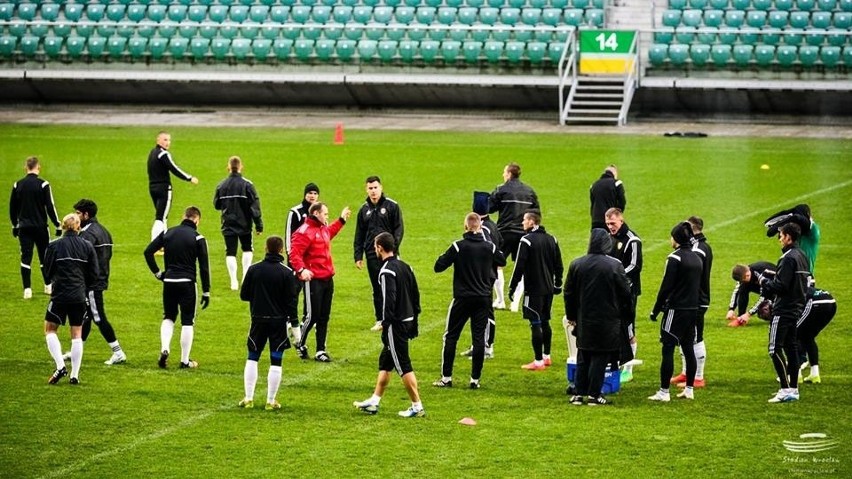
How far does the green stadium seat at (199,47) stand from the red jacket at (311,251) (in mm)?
28145

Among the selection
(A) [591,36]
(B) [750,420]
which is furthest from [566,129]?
(B) [750,420]

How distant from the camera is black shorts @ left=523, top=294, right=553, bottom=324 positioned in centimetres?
1611

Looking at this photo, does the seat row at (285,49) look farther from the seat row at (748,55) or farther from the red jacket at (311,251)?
the red jacket at (311,251)

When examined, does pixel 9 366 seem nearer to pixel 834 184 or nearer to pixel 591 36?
pixel 834 184

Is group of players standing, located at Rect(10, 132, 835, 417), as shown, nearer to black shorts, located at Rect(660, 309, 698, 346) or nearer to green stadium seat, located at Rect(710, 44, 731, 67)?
black shorts, located at Rect(660, 309, 698, 346)

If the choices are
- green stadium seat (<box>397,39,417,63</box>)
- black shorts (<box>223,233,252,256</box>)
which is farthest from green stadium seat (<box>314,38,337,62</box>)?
black shorts (<box>223,233,252,256</box>)

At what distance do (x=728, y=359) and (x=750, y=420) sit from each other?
279 cm

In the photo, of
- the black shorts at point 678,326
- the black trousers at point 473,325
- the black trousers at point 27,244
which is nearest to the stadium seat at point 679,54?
the black trousers at point 27,244

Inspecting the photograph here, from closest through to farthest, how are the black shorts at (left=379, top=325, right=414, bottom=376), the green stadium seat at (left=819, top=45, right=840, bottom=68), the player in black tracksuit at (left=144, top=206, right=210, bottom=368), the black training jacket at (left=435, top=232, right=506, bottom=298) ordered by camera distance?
1. the black shorts at (left=379, top=325, right=414, bottom=376)
2. the black training jacket at (left=435, top=232, right=506, bottom=298)
3. the player in black tracksuit at (left=144, top=206, right=210, bottom=368)
4. the green stadium seat at (left=819, top=45, right=840, bottom=68)

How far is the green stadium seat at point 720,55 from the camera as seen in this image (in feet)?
130

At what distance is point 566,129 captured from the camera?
125ft

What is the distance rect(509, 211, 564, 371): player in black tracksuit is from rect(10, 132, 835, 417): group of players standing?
1cm

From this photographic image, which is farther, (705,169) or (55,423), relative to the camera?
(705,169)

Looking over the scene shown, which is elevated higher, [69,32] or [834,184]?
[69,32]
